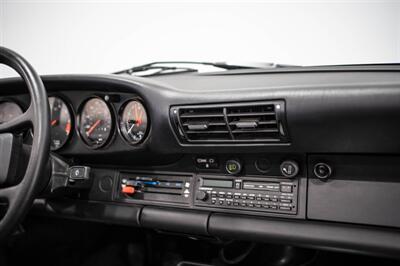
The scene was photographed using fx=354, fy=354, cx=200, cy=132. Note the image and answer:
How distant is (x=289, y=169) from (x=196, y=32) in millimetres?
1116

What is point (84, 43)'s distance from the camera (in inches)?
92.1

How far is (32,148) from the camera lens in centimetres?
99

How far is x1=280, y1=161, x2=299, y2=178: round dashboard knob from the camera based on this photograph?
1.16 metres

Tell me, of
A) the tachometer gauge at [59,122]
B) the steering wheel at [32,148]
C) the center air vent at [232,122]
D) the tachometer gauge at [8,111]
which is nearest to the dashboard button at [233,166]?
the center air vent at [232,122]

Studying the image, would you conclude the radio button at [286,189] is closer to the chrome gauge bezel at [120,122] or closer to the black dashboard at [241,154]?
the black dashboard at [241,154]

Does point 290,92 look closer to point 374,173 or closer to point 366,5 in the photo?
point 374,173

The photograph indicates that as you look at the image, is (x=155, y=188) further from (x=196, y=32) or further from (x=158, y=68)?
(x=196, y=32)

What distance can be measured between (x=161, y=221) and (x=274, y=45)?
106 cm

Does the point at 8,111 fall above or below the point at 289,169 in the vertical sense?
above

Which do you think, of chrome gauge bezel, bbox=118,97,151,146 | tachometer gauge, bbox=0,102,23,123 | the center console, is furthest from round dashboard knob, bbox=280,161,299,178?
tachometer gauge, bbox=0,102,23,123

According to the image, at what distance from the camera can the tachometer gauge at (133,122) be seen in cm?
136

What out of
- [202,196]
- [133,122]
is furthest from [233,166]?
[133,122]

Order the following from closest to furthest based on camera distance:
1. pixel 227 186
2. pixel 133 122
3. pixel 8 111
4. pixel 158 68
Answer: pixel 227 186
pixel 133 122
pixel 8 111
pixel 158 68

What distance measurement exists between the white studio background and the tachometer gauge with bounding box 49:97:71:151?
2.28 feet
